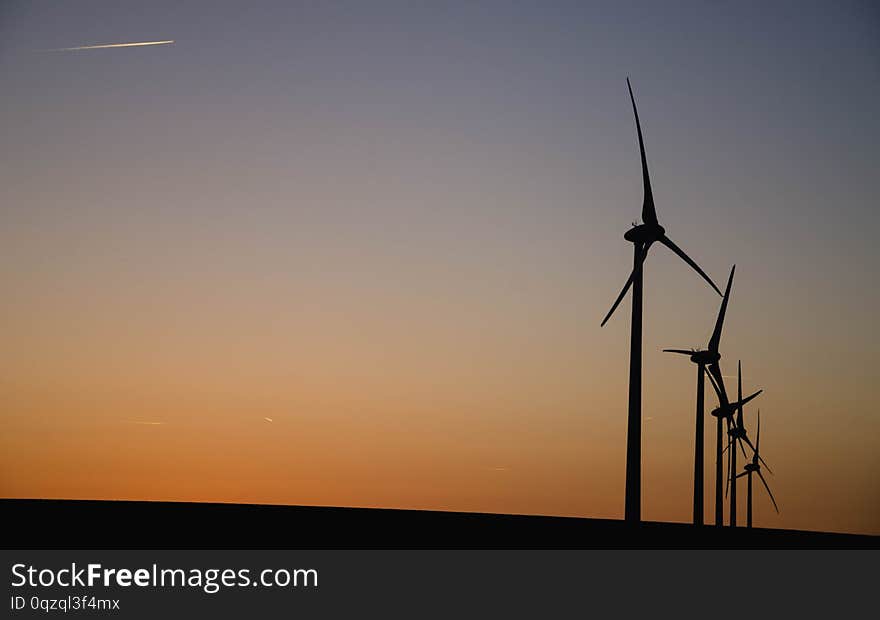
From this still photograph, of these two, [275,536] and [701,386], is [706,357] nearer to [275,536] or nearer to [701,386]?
[701,386]

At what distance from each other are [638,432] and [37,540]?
3598 cm

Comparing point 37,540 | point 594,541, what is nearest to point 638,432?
point 594,541

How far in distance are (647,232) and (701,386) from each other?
69.5 ft

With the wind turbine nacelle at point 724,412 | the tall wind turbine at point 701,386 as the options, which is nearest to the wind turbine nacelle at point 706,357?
the tall wind turbine at point 701,386

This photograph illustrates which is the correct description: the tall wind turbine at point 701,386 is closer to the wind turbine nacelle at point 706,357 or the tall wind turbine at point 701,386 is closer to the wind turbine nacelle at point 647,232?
the wind turbine nacelle at point 706,357

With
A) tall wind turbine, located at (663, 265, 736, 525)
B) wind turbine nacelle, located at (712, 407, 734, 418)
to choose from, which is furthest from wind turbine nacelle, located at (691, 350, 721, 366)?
wind turbine nacelle, located at (712, 407, 734, 418)

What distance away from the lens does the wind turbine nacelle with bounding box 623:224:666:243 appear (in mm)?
69375

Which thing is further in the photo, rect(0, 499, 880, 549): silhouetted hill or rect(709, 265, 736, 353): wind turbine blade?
rect(709, 265, 736, 353): wind turbine blade

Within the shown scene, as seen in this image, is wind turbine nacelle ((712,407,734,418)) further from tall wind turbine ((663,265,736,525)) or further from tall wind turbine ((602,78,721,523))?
tall wind turbine ((602,78,721,523))

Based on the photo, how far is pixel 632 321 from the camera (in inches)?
2466

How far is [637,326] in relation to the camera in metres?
61.7

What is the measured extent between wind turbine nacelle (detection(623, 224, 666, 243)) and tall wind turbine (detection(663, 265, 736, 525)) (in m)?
19.1

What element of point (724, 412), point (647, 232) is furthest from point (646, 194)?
point (724, 412)
